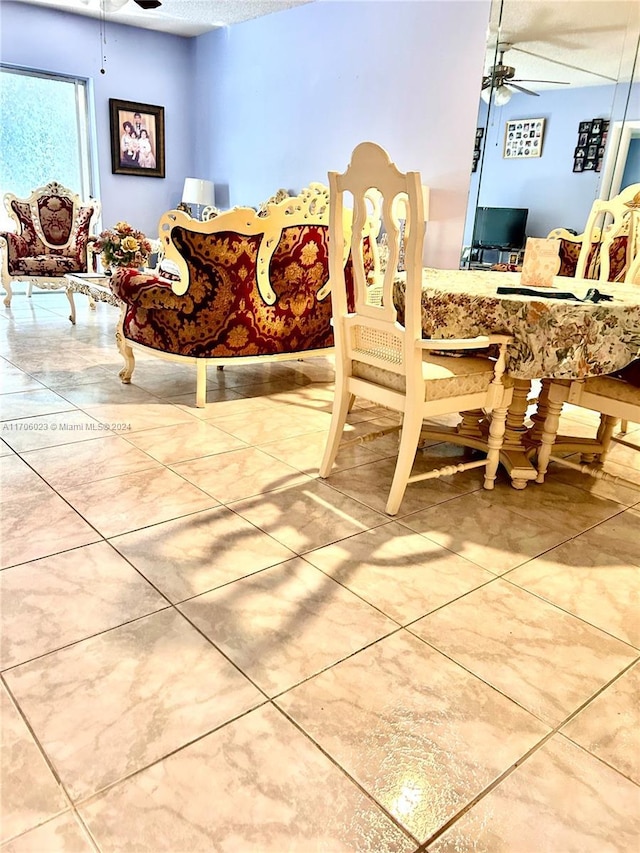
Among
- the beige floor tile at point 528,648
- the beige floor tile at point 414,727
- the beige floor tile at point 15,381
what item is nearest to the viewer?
the beige floor tile at point 414,727

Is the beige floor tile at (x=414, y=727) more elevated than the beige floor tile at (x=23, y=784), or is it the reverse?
the beige floor tile at (x=414, y=727)

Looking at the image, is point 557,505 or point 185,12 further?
point 185,12

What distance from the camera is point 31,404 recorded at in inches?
122

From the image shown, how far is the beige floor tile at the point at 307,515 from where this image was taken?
6.50 ft

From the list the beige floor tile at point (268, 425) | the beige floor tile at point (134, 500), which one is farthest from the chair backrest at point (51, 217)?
the beige floor tile at point (134, 500)

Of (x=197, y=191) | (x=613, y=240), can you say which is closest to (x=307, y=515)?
(x=613, y=240)

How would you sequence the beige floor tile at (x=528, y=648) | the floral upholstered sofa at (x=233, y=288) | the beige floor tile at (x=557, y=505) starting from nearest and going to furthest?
the beige floor tile at (x=528, y=648) → the beige floor tile at (x=557, y=505) → the floral upholstered sofa at (x=233, y=288)

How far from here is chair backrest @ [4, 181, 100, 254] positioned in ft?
18.2

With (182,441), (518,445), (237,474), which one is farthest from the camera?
(182,441)

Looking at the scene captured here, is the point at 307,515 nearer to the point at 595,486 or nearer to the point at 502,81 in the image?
the point at 595,486

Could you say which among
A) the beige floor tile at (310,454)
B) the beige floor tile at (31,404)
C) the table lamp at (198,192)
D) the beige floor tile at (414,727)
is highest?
the table lamp at (198,192)

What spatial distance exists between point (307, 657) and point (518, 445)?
151cm

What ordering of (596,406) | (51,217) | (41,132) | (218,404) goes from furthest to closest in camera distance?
(41,132) → (51,217) → (218,404) → (596,406)

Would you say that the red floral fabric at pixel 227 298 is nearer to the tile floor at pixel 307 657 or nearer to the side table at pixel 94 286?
the side table at pixel 94 286
